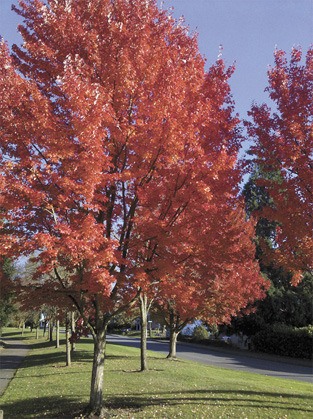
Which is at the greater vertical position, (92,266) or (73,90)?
(73,90)

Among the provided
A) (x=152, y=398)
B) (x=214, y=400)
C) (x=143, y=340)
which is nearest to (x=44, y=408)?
(x=152, y=398)

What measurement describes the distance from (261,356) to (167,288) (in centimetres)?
2992

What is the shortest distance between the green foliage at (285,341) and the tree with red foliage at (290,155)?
82.8 ft

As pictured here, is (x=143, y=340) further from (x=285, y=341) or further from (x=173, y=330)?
(x=285, y=341)

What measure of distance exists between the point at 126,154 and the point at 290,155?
3.83 m

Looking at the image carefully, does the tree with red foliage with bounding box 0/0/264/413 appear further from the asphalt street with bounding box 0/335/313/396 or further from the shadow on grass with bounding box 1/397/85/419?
the asphalt street with bounding box 0/335/313/396

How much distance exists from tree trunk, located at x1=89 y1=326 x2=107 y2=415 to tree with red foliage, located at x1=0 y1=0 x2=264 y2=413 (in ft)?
0.08

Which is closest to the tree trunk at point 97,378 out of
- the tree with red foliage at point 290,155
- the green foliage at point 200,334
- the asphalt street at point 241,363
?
the tree with red foliage at point 290,155

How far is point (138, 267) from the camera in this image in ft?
26.7

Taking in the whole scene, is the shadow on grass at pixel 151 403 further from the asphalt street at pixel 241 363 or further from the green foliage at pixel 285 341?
the green foliage at pixel 285 341

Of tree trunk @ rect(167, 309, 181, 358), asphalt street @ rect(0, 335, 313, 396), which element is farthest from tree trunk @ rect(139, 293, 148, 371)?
tree trunk @ rect(167, 309, 181, 358)

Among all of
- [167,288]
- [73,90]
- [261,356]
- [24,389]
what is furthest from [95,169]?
[261,356]

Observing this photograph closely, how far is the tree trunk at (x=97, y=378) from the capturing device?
842 centimetres

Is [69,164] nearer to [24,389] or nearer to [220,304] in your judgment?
[24,389]
